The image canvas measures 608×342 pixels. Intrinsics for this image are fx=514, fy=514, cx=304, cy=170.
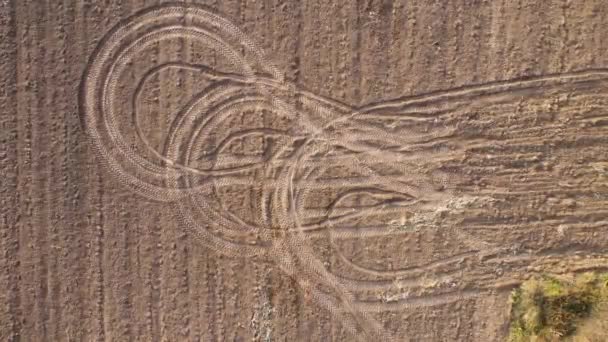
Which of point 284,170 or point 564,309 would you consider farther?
point 284,170

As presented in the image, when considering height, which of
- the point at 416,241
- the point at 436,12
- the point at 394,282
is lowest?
the point at 394,282

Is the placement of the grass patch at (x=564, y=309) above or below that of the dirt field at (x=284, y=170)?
below

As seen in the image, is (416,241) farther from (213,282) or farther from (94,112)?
(94,112)

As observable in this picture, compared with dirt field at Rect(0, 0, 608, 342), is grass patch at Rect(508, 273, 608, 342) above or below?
below

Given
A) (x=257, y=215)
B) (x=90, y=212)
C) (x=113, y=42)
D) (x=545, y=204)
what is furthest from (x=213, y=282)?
(x=545, y=204)
